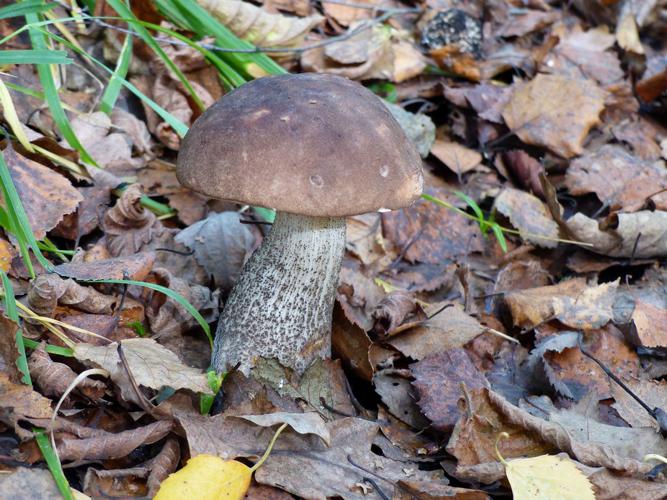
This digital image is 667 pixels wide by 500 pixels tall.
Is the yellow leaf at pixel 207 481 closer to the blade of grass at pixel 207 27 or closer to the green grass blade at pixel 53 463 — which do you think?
the green grass blade at pixel 53 463

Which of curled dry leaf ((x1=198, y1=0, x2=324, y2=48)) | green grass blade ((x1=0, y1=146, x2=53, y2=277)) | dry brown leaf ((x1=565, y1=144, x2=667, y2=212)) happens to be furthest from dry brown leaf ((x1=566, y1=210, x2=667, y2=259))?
green grass blade ((x1=0, y1=146, x2=53, y2=277))

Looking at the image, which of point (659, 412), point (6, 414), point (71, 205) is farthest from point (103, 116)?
point (659, 412)

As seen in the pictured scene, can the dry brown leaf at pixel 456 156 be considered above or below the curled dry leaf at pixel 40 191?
below

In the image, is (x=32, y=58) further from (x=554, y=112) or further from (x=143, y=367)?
(x=554, y=112)

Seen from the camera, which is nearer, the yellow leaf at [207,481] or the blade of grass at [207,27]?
the yellow leaf at [207,481]

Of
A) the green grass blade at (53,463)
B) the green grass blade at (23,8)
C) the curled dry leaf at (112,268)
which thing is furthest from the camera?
the green grass blade at (23,8)

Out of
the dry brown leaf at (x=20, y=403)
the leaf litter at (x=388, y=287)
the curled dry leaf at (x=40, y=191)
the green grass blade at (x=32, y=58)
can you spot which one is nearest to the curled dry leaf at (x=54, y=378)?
the leaf litter at (x=388, y=287)
